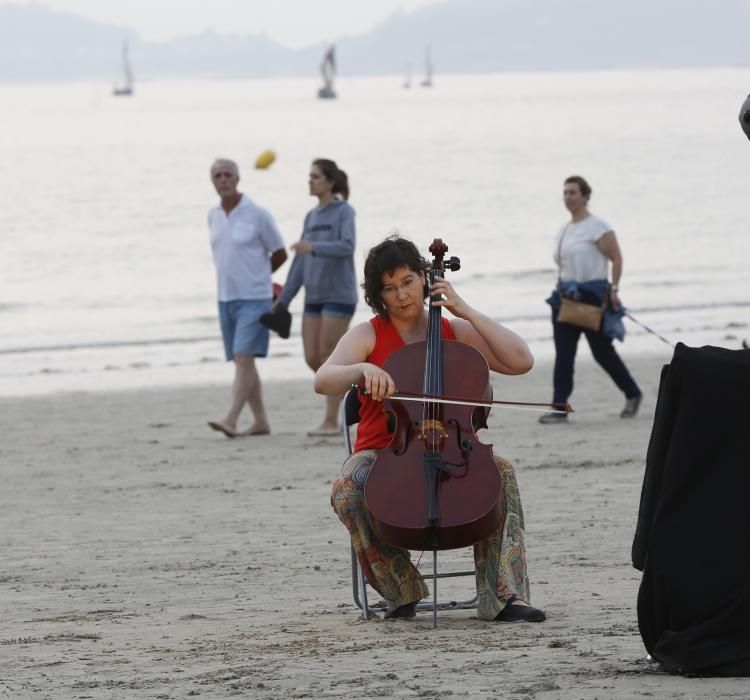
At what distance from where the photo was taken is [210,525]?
700 centimetres

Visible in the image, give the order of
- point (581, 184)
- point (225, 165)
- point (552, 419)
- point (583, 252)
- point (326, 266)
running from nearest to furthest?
point (326, 266)
point (225, 165)
point (581, 184)
point (583, 252)
point (552, 419)

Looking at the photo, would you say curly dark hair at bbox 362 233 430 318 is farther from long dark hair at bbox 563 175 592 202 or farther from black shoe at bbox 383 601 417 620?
long dark hair at bbox 563 175 592 202

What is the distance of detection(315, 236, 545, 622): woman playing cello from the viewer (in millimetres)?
4566

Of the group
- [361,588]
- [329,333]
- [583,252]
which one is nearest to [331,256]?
[329,333]

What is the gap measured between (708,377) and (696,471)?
22 centimetres

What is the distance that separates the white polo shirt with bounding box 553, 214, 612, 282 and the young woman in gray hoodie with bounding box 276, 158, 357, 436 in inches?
56.4

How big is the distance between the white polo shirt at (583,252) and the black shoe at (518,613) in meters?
5.24

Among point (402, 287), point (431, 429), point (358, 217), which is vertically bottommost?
point (358, 217)

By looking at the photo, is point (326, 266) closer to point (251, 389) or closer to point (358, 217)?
point (251, 389)

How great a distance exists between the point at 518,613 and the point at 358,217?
37620 mm

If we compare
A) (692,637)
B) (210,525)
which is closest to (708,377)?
(692,637)

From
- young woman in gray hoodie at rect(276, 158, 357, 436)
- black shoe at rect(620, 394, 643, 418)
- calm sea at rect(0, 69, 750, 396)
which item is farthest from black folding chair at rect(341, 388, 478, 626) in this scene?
calm sea at rect(0, 69, 750, 396)

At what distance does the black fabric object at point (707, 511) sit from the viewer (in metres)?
3.54

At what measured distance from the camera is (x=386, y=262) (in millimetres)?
4727
